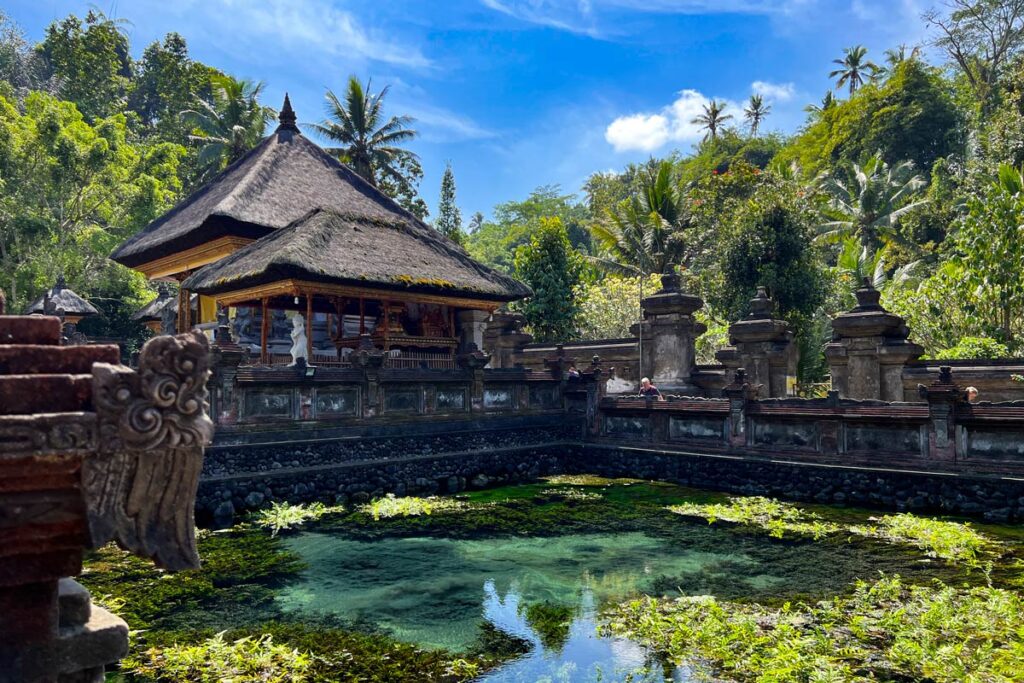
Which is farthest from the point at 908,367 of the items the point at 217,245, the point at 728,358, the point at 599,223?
the point at 599,223

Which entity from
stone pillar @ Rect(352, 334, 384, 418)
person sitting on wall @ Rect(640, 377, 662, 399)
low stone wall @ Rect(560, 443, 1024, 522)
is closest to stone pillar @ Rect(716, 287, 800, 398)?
person sitting on wall @ Rect(640, 377, 662, 399)

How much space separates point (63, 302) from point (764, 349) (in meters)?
23.8

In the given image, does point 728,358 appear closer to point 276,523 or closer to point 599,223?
point 276,523

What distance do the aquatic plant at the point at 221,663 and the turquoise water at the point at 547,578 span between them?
1.15 meters

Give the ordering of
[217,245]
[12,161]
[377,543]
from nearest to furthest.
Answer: [377,543] → [217,245] → [12,161]

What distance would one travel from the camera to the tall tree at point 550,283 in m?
28.9

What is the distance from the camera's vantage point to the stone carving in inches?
95.7

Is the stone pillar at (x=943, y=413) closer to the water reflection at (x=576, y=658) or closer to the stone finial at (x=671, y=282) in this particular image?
the water reflection at (x=576, y=658)

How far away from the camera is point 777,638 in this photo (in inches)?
268

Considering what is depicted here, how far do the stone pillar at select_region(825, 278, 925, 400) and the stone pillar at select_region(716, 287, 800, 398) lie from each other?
7.43 feet

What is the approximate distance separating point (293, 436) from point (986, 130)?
3284 centimetres

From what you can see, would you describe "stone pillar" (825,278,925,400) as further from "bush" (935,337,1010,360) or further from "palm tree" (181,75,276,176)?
"palm tree" (181,75,276,176)

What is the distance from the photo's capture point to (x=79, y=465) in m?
2.43

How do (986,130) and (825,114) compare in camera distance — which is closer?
(986,130)
